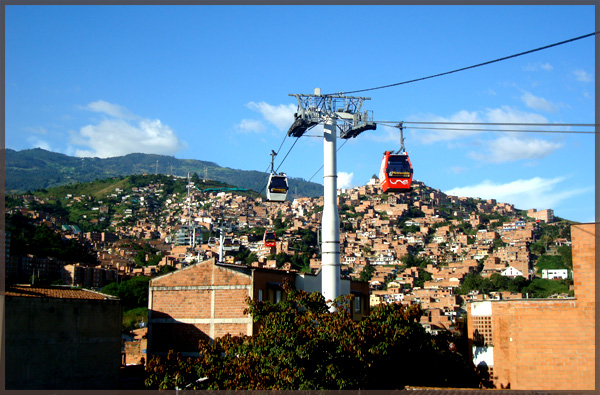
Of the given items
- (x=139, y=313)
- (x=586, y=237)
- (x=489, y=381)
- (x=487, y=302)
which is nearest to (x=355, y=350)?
(x=586, y=237)

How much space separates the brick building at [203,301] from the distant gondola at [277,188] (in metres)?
5.10

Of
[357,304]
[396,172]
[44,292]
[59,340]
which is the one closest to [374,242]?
[357,304]

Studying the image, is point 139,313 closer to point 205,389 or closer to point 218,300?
point 218,300

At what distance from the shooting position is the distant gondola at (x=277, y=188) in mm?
23156

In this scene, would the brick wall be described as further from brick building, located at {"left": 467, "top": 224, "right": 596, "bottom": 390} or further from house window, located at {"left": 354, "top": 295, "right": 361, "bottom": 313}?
brick building, located at {"left": 467, "top": 224, "right": 596, "bottom": 390}

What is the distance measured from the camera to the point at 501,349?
19344 millimetres

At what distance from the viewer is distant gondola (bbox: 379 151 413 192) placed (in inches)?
734

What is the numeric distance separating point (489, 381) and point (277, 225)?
530 feet

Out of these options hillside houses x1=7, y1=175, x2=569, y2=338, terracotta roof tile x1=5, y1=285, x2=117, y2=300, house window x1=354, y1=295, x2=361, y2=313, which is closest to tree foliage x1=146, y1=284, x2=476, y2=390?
terracotta roof tile x1=5, y1=285, x2=117, y2=300

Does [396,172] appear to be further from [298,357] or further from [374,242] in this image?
[374,242]

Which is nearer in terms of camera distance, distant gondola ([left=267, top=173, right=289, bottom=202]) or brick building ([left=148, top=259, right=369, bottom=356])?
distant gondola ([left=267, top=173, right=289, bottom=202])

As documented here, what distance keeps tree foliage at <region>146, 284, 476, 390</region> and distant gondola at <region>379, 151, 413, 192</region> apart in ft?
11.1

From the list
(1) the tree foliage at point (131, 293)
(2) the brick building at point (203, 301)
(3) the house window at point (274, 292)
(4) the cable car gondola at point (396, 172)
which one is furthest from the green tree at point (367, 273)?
(4) the cable car gondola at point (396, 172)

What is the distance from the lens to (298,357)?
1484 centimetres
